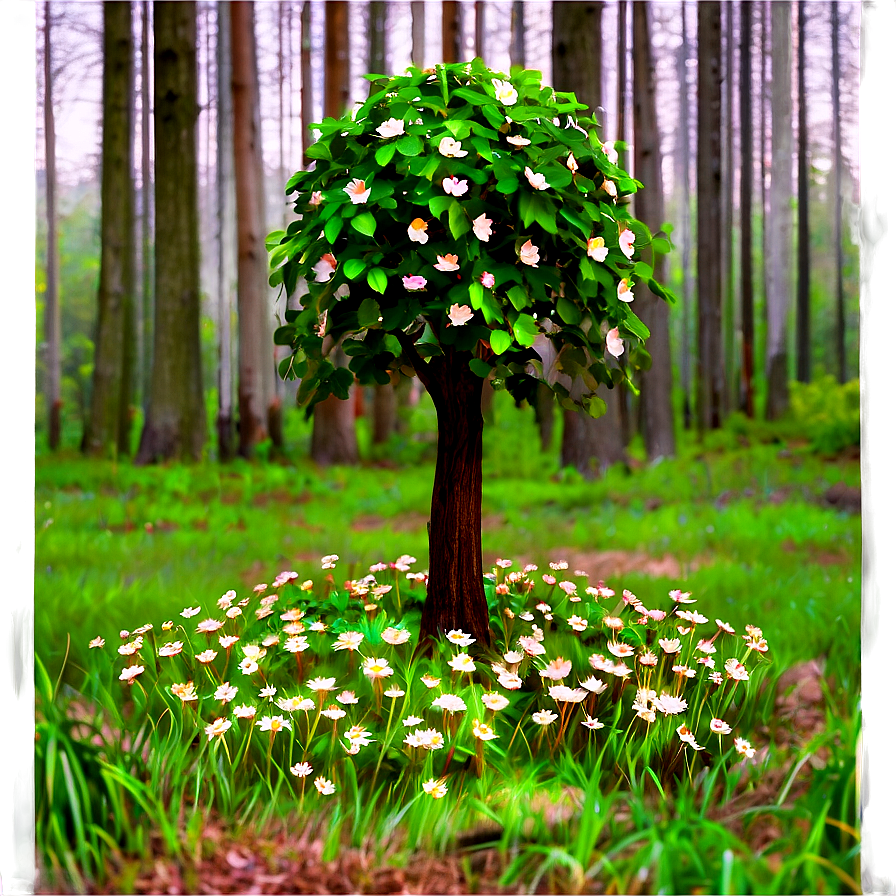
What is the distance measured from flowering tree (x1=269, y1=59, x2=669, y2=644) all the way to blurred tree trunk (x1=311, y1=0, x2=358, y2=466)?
3365mm

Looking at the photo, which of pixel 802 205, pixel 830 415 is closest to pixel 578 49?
pixel 802 205

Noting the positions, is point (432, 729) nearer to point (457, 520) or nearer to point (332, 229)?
point (457, 520)

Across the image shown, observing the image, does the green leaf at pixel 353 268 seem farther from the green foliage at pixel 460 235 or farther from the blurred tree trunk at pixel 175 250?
the blurred tree trunk at pixel 175 250

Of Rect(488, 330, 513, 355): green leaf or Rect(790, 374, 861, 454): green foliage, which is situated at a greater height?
Rect(488, 330, 513, 355): green leaf

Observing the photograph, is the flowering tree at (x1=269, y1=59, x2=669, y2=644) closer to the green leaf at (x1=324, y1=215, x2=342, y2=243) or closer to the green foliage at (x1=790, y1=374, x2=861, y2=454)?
the green leaf at (x1=324, y1=215, x2=342, y2=243)

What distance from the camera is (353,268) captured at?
157cm

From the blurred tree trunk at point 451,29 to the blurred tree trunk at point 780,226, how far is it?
2.22 meters

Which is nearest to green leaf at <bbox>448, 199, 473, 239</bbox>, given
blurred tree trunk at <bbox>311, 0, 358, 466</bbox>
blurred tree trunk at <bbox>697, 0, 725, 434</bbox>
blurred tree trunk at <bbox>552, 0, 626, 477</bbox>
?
blurred tree trunk at <bbox>552, 0, 626, 477</bbox>

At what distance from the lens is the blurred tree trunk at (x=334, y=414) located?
17.4ft

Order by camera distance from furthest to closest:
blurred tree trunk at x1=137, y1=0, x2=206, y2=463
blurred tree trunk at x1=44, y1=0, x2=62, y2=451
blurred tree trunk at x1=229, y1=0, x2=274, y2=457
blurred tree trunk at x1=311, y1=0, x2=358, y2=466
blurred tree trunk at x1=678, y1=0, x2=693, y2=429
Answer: blurred tree trunk at x1=678, y1=0, x2=693, y2=429
blurred tree trunk at x1=229, y1=0, x2=274, y2=457
blurred tree trunk at x1=311, y1=0, x2=358, y2=466
blurred tree trunk at x1=44, y1=0, x2=62, y2=451
blurred tree trunk at x1=137, y1=0, x2=206, y2=463

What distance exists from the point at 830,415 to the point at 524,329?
8.73ft

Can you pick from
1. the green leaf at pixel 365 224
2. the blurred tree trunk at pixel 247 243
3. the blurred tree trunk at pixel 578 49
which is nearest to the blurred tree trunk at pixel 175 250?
the blurred tree trunk at pixel 247 243

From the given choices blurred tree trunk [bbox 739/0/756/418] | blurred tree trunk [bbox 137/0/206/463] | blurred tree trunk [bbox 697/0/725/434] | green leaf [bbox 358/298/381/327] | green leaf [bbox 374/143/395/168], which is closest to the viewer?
green leaf [bbox 374/143/395/168]

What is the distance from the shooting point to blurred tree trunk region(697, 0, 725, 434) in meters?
6.31
